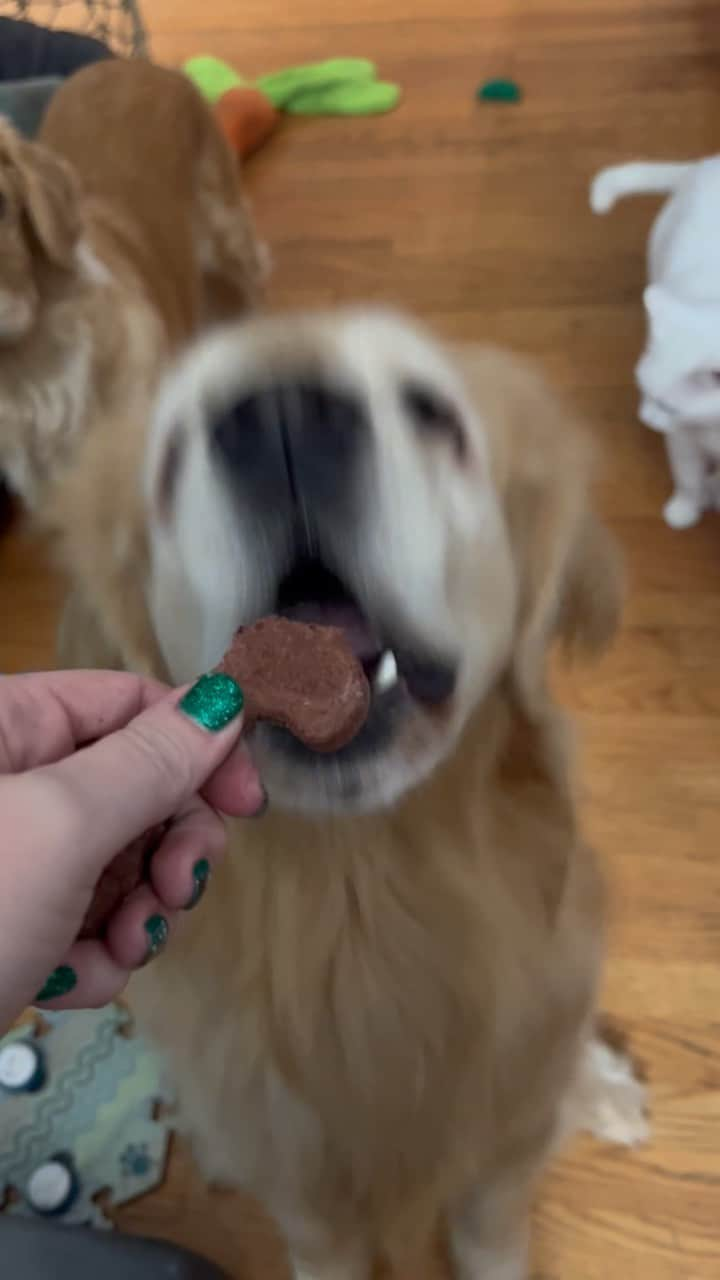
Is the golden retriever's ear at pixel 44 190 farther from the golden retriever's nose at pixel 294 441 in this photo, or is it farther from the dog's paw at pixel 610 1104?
the dog's paw at pixel 610 1104

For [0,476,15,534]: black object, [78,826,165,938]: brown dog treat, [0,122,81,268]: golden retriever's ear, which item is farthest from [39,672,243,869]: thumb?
[0,476,15,534]: black object

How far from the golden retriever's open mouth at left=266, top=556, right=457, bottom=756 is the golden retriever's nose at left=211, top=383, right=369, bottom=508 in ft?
0.22

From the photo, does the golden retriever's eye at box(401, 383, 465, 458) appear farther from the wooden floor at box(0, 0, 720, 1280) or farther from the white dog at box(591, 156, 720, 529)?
the white dog at box(591, 156, 720, 529)

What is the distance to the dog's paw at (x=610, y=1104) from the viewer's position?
1201mm

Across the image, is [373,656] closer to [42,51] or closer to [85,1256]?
[85,1256]

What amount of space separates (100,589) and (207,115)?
1610 mm

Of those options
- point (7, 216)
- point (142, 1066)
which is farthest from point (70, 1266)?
point (7, 216)

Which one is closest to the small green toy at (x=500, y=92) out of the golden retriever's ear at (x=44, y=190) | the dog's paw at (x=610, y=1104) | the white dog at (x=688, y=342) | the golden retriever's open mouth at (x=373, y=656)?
the white dog at (x=688, y=342)

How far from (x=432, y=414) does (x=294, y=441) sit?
4.8 inches

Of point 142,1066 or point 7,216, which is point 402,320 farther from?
point 7,216

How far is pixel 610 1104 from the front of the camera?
1.22m

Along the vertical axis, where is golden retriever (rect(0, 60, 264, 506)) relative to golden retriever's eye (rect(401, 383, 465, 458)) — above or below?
below

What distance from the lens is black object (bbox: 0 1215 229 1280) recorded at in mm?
1063

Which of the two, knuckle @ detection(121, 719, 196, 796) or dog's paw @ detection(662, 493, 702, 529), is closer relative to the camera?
knuckle @ detection(121, 719, 196, 796)
